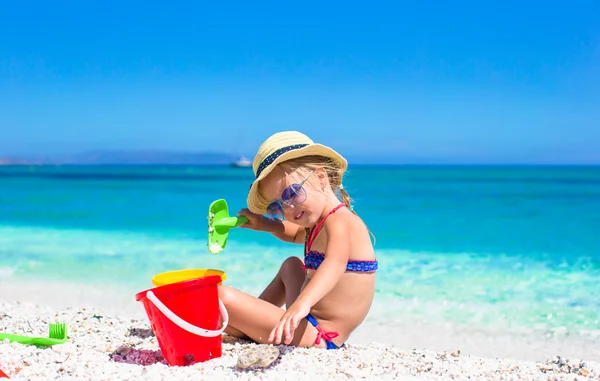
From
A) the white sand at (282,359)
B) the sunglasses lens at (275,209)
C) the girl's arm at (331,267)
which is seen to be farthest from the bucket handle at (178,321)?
the sunglasses lens at (275,209)

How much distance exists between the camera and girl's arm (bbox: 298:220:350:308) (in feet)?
8.44

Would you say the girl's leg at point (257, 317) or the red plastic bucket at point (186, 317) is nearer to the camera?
the red plastic bucket at point (186, 317)

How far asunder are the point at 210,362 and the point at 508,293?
3790 mm

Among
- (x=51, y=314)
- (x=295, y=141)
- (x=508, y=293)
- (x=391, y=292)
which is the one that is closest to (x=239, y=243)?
(x=391, y=292)

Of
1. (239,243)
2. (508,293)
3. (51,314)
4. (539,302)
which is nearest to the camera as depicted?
(51,314)

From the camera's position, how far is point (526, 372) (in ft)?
8.53

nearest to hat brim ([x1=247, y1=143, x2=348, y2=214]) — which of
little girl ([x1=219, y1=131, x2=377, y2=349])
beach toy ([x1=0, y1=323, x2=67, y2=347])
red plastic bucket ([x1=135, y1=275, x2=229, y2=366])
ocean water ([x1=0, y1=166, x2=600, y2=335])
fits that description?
little girl ([x1=219, y1=131, x2=377, y2=349])

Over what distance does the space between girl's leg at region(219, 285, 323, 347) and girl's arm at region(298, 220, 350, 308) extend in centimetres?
29

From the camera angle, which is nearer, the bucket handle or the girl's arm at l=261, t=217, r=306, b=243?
the bucket handle

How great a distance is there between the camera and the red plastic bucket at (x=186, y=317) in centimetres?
240

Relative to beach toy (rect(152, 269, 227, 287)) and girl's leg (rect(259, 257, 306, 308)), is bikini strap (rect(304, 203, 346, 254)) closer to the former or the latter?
girl's leg (rect(259, 257, 306, 308))

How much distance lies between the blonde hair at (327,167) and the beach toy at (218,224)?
44 centimetres

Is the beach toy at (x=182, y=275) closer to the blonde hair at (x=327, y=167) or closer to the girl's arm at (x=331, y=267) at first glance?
the girl's arm at (x=331, y=267)

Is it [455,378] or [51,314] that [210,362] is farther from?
[51,314]
